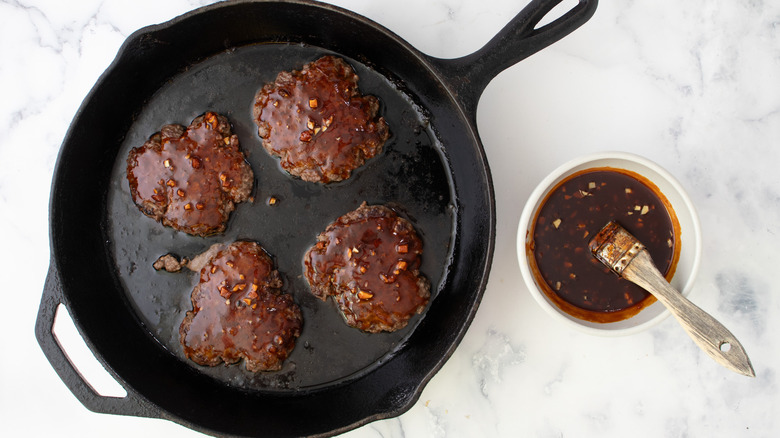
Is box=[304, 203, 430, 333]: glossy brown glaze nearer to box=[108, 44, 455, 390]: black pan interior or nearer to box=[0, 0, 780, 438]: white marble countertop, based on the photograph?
box=[108, 44, 455, 390]: black pan interior

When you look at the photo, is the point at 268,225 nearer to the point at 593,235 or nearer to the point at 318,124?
the point at 318,124

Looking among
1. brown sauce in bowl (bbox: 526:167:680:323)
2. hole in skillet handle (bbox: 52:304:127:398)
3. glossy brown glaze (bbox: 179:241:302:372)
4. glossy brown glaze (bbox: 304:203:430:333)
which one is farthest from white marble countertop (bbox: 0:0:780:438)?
glossy brown glaze (bbox: 179:241:302:372)

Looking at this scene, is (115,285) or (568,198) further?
(115,285)

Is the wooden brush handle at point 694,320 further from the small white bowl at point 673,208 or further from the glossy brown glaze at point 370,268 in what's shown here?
the glossy brown glaze at point 370,268

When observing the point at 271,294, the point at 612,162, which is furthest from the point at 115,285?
the point at 612,162

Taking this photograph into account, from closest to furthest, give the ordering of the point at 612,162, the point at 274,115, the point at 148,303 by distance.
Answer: the point at 612,162, the point at 274,115, the point at 148,303

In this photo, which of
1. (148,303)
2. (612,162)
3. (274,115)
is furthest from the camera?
(148,303)

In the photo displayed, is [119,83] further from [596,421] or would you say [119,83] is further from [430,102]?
[596,421]

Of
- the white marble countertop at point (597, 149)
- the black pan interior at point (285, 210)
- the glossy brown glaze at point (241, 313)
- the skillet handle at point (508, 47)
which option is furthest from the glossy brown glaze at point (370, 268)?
the skillet handle at point (508, 47)
